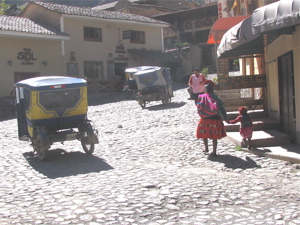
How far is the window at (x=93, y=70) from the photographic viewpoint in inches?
1187

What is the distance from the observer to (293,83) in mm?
9023

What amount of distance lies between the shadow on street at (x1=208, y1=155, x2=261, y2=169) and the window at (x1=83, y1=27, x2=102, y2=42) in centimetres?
2302

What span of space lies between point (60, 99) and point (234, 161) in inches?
152

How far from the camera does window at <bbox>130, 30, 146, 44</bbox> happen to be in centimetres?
3328

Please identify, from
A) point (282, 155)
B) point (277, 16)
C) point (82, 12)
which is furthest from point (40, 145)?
point (82, 12)

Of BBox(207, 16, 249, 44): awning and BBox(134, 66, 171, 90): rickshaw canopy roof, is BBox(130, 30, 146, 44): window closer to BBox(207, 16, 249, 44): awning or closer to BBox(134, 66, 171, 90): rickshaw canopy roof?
BBox(134, 66, 171, 90): rickshaw canopy roof

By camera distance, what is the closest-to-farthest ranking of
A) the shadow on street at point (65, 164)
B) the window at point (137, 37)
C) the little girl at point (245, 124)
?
1. the shadow on street at point (65, 164)
2. the little girl at point (245, 124)
3. the window at point (137, 37)

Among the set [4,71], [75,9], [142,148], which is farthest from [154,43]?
[142,148]

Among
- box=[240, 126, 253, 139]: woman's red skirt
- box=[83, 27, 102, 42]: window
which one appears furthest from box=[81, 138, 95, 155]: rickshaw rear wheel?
box=[83, 27, 102, 42]: window

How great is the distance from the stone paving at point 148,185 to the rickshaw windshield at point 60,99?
1171 mm

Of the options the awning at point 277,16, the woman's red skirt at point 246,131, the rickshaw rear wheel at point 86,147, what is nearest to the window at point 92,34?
the rickshaw rear wheel at point 86,147

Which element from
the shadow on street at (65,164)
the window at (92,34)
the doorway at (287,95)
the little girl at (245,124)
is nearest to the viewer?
the shadow on street at (65,164)

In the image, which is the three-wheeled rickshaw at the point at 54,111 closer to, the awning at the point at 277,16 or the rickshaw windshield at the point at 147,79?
the awning at the point at 277,16

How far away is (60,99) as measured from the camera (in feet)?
29.7
